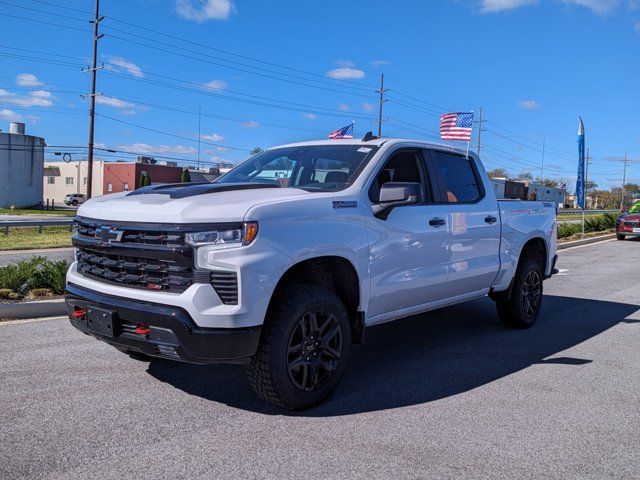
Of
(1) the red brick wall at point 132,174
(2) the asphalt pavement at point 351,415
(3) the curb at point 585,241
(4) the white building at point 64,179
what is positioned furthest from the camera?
(4) the white building at point 64,179

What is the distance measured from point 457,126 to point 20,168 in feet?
191

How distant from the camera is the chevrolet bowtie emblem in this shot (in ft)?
12.8

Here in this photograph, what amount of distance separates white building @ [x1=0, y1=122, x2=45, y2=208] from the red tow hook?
62710mm

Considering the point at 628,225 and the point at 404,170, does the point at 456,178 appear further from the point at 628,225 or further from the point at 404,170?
the point at 628,225

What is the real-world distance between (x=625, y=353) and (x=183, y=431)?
4563 millimetres

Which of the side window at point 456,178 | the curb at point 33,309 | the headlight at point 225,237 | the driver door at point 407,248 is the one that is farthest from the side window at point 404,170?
the curb at point 33,309

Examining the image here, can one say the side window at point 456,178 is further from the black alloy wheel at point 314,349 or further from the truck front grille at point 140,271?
the truck front grille at point 140,271

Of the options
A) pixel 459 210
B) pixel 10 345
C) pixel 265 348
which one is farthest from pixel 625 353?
pixel 10 345

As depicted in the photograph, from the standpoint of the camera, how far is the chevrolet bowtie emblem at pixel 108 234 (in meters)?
3.89

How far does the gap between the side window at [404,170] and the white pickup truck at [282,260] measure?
1 centimetres

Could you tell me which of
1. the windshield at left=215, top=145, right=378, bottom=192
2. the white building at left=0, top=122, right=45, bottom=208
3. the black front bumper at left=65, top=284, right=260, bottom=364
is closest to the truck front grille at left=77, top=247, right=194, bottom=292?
the black front bumper at left=65, top=284, right=260, bottom=364

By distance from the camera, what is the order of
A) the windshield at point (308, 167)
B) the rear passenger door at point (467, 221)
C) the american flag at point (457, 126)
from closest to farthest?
the windshield at point (308, 167) < the rear passenger door at point (467, 221) < the american flag at point (457, 126)

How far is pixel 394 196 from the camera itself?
4.32 meters

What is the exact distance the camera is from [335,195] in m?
4.25
